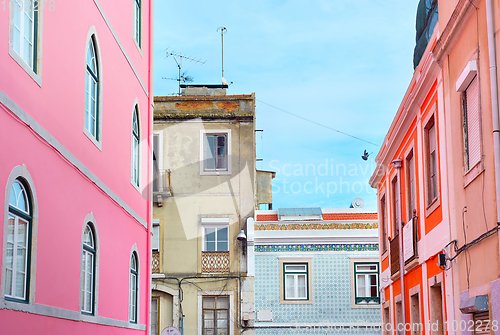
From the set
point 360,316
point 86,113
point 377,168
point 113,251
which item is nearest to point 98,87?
point 86,113

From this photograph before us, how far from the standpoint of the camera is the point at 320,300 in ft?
77.9

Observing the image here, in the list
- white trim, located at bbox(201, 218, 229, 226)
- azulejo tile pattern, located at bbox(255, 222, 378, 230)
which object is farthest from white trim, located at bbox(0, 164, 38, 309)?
white trim, located at bbox(201, 218, 229, 226)

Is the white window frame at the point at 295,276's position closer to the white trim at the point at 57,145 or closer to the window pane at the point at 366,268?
the window pane at the point at 366,268

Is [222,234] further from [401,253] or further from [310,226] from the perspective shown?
[401,253]

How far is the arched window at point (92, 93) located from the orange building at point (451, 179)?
5.58 m

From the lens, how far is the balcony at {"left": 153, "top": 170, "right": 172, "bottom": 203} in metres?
24.8

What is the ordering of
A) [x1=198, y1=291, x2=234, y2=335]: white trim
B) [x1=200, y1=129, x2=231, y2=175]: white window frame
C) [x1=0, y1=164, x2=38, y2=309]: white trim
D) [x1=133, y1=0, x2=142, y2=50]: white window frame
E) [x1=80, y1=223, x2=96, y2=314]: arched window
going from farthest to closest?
1. [x1=200, y1=129, x2=231, y2=175]: white window frame
2. [x1=198, y1=291, x2=234, y2=335]: white trim
3. [x1=133, y1=0, x2=142, y2=50]: white window frame
4. [x1=80, y1=223, x2=96, y2=314]: arched window
5. [x1=0, y1=164, x2=38, y2=309]: white trim

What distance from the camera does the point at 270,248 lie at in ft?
79.1

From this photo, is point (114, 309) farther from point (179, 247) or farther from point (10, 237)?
point (179, 247)

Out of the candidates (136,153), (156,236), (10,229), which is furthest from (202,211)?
(10,229)

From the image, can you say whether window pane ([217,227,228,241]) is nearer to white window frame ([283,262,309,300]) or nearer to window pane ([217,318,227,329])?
white window frame ([283,262,309,300])

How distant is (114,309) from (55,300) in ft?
11.3

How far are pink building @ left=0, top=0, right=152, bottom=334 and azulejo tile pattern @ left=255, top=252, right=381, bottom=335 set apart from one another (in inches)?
362

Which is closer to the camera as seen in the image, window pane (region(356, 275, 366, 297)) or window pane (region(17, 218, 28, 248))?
window pane (region(17, 218, 28, 248))
